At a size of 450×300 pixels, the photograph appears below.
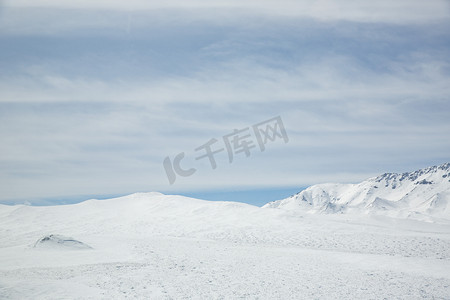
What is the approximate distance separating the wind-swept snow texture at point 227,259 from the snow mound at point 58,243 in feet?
0.81

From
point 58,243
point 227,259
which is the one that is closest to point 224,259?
point 227,259

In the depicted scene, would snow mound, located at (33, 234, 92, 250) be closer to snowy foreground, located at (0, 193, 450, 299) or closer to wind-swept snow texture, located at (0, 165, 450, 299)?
snowy foreground, located at (0, 193, 450, 299)

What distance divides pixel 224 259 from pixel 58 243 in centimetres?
1873

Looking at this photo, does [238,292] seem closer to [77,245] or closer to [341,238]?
[77,245]

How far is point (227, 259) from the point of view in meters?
35.1

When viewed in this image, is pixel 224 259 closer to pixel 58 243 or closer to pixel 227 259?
pixel 227 259

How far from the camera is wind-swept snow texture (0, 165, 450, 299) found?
23250 millimetres

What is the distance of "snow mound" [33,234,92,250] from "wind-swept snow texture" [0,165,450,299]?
0.81 ft

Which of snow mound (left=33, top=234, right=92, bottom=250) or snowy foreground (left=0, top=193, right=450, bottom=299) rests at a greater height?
snow mound (left=33, top=234, right=92, bottom=250)

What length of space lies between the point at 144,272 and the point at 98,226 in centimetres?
3848

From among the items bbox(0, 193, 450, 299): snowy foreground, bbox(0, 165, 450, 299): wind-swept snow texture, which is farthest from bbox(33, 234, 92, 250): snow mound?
bbox(0, 165, 450, 299): wind-swept snow texture

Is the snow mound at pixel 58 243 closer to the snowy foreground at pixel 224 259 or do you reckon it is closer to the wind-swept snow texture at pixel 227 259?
the snowy foreground at pixel 224 259

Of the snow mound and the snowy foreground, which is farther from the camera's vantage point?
the snow mound

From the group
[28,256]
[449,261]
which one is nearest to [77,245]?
[28,256]
